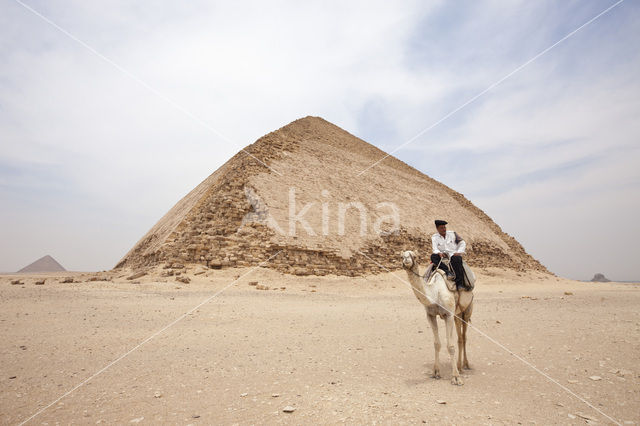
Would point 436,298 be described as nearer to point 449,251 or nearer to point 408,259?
point 408,259

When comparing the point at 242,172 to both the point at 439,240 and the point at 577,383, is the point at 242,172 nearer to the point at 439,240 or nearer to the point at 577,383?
the point at 439,240

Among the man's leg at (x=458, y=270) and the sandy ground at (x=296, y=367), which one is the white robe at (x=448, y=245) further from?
the sandy ground at (x=296, y=367)

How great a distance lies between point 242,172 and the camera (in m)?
20.7

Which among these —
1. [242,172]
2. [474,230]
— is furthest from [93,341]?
[474,230]

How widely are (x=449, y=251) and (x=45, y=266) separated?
69879mm

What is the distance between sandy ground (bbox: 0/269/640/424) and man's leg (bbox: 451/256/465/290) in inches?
42.3

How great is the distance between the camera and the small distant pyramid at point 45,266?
54081mm

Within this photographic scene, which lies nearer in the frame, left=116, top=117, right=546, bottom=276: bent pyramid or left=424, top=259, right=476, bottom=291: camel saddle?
left=424, top=259, right=476, bottom=291: camel saddle

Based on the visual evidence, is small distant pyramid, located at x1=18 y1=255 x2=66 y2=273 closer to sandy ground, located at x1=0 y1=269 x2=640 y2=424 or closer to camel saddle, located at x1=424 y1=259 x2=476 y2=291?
sandy ground, located at x1=0 y1=269 x2=640 y2=424

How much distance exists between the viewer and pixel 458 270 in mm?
4426

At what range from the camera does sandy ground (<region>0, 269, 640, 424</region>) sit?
3018 mm

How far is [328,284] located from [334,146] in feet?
Answer: 61.0

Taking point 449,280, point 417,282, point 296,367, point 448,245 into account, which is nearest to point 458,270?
point 449,280

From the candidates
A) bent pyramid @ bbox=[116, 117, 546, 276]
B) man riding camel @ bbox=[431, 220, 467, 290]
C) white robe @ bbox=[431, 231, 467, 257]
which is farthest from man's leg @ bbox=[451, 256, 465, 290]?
bent pyramid @ bbox=[116, 117, 546, 276]
